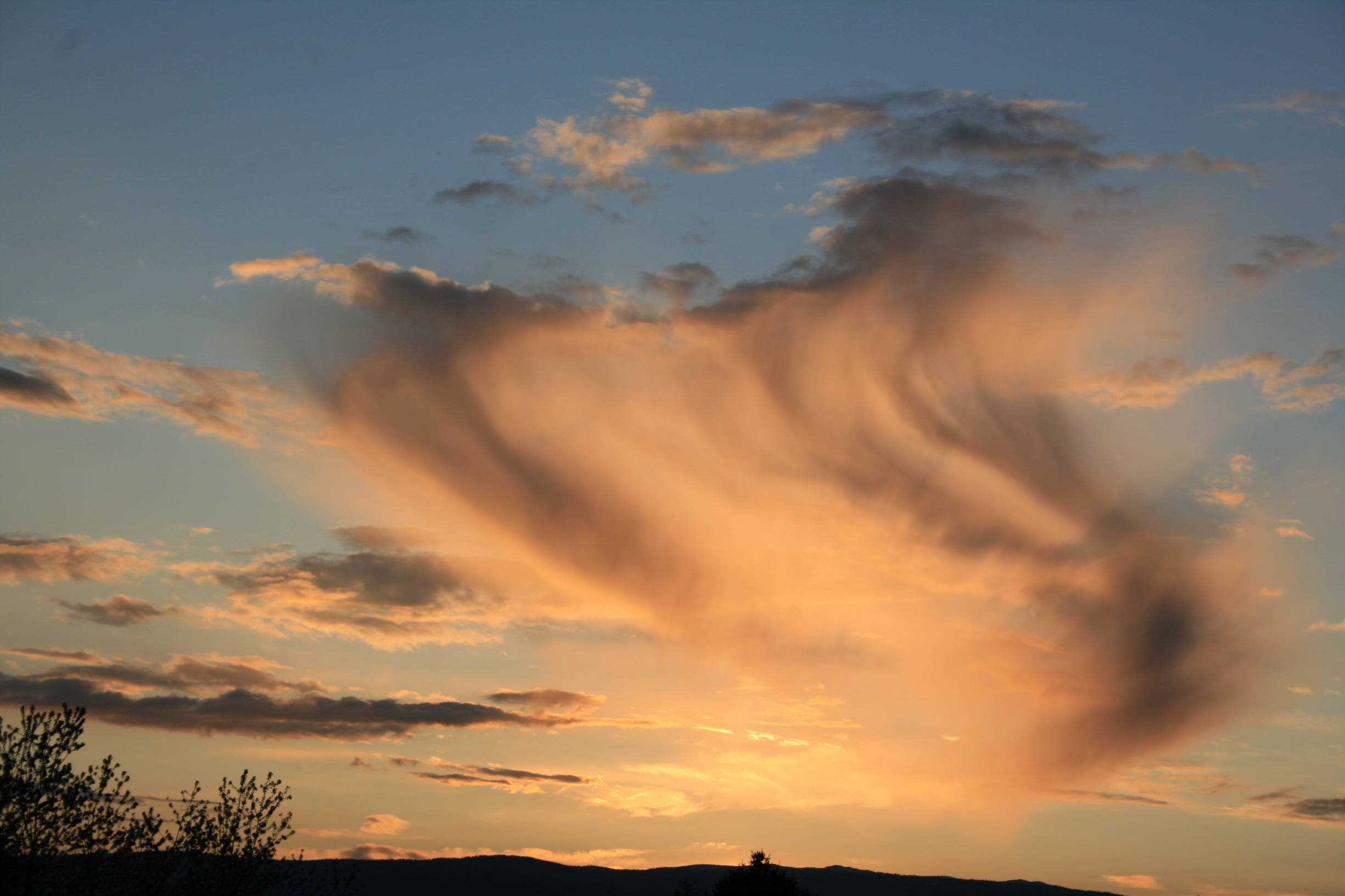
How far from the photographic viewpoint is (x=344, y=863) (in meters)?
63.2

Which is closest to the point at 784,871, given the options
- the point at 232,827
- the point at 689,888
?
the point at 689,888

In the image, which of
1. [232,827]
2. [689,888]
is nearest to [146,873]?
[232,827]

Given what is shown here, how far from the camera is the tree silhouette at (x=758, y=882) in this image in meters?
87.9

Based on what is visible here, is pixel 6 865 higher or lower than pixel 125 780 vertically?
lower

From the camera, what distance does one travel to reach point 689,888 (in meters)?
91.1

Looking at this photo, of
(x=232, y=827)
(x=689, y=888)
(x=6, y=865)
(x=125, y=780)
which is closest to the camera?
(x=6, y=865)

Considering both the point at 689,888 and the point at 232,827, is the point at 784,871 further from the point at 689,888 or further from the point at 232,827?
the point at 232,827

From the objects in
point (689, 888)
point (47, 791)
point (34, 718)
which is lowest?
point (689, 888)

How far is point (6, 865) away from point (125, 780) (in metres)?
7.31

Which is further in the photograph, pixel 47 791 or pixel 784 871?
pixel 784 871

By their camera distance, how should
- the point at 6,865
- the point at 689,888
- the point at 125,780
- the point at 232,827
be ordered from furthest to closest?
the point at 689,888 < the point at 232,827 < the point at 125,780 < the point at 6,865

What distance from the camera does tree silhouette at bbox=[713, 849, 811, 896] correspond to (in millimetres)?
87875

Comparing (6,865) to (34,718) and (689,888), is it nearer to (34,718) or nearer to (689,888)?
(34,718)

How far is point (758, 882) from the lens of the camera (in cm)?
8894
